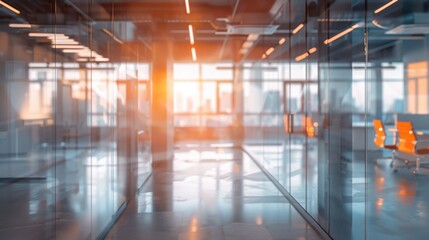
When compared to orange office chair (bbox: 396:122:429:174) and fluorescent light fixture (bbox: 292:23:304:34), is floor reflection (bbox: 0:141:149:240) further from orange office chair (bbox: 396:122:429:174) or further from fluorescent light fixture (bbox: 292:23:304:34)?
orange office chair (bbox: 396:122:429:174)

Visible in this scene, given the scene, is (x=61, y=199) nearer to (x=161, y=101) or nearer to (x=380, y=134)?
A: (x=161, y=101)

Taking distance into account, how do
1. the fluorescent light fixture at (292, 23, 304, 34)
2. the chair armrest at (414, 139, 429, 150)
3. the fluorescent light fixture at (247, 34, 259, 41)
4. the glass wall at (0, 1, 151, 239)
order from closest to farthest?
the glass wall at (0, 1, 151, 239) < the fluorescent light fixture at (292, 23, 304, 34) < the chair armrest at (414, 139, 429, 150) < the fluorescent light fixture at (247, 34, 259, 41)

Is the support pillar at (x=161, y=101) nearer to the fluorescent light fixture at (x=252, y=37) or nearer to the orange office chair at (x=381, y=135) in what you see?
the fluorescent light fixture at (x=252, y=37)

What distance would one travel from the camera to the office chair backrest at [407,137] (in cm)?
781

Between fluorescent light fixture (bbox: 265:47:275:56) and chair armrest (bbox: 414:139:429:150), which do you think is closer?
fluorescent light fixture (bbox: 265:47:275:56)

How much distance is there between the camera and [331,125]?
13.9ft

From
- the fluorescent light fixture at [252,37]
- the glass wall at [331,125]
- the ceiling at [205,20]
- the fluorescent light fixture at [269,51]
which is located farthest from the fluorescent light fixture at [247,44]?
the fluorescent light fixture at [269,51]

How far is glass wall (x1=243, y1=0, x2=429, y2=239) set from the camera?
412 cm

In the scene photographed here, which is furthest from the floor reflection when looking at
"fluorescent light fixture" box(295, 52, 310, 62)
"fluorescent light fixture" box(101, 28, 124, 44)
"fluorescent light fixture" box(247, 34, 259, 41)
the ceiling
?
"fluorescent light fixture" box(247, 34, 259, 41)

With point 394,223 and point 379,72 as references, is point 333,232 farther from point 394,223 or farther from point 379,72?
point 379,72

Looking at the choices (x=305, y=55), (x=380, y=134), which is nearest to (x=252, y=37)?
(x=380, y=134)

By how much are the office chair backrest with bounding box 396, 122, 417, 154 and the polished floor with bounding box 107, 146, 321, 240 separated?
2935 mm

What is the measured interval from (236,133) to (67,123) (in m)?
7.29

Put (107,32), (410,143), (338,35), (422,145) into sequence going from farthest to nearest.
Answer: (422,145) < (410,143) < (107,32) < (338,35)
